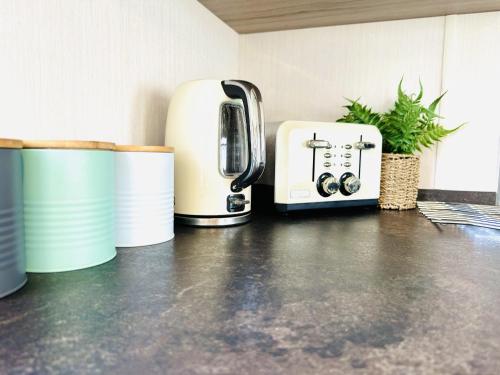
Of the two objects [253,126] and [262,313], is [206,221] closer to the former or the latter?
[253,126]

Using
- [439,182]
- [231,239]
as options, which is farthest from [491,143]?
[231,239]

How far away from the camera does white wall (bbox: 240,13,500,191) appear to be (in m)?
1.16

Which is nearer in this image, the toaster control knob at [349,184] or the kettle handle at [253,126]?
the kettle handle at [253,126]

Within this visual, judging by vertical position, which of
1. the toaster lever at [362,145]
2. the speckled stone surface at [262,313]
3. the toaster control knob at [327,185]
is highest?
the toaster lever at [362,145]

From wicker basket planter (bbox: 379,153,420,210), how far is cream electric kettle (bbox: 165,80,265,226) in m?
0.49

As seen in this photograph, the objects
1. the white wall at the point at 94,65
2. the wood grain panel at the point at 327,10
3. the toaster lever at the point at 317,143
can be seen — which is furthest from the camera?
the wood grain panel at the point at 327,10

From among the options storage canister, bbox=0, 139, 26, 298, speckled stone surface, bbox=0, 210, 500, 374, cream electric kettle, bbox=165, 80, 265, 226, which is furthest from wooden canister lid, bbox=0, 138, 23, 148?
cream electric kettle, bbox=165, 80, 265, 226

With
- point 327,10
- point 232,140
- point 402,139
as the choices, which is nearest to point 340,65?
point 327,10

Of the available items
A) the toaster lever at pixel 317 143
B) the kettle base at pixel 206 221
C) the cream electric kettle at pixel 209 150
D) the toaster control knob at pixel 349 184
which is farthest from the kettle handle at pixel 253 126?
the toaster control knob at pixel 349 184

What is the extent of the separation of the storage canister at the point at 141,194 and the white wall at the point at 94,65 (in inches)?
6.3

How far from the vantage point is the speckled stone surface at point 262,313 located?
29cm

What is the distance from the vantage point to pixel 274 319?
0.36 m

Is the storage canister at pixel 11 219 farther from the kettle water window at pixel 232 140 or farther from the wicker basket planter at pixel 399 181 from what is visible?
the wicker basket planter at pixel 399 181

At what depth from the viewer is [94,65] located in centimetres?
74
